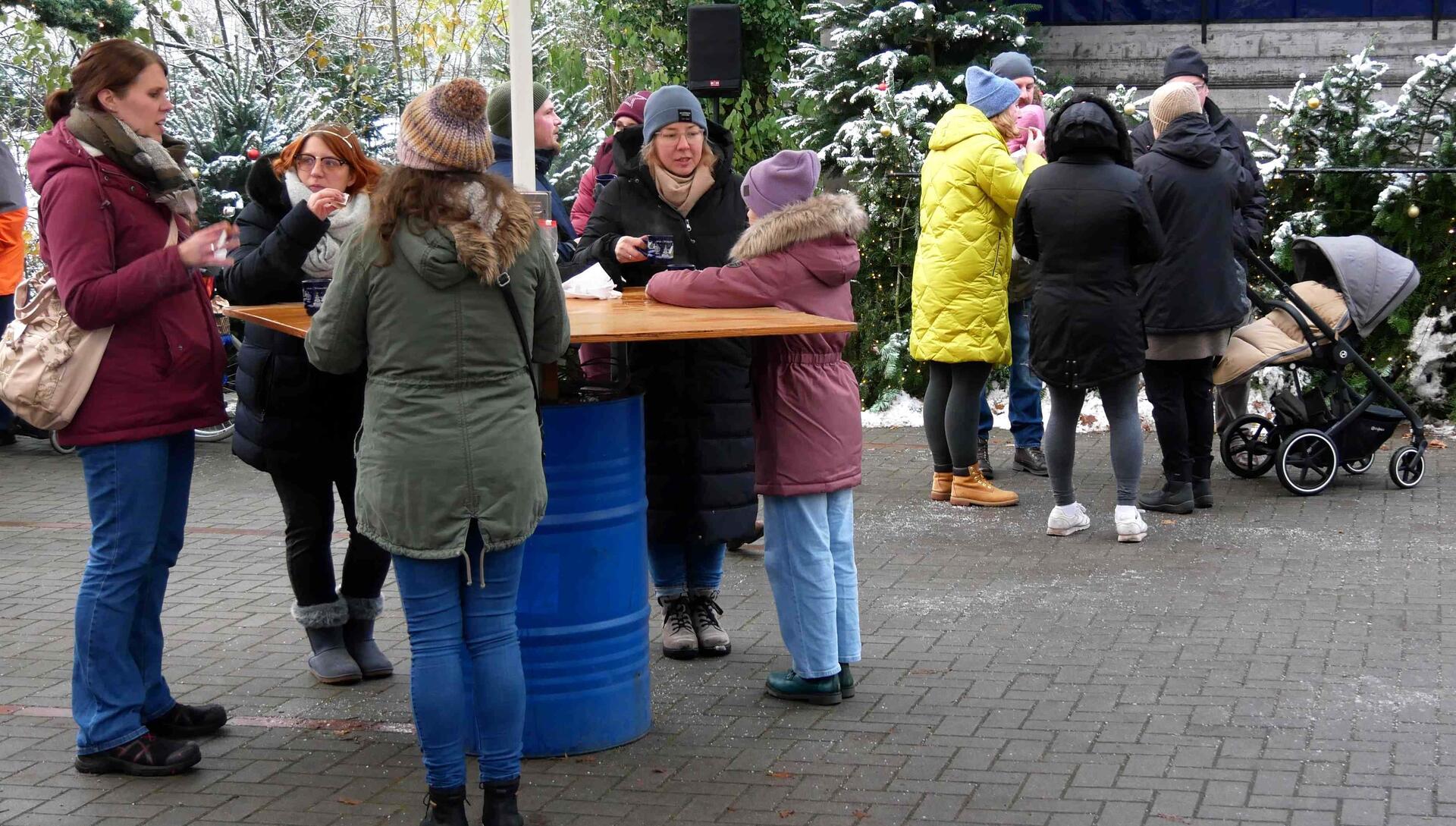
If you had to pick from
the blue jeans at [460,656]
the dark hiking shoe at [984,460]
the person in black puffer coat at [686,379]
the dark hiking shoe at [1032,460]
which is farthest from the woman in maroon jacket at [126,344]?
the dark hiking shoe at [1032,460]

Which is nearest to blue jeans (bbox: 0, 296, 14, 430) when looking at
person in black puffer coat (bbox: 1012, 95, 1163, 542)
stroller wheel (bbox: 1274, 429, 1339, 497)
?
person in black puffer coat (bbox: 1012, 95, 1163, 542)

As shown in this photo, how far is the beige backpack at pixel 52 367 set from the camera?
4465 mm

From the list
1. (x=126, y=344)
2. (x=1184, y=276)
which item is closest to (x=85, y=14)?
(x=126, y=344)

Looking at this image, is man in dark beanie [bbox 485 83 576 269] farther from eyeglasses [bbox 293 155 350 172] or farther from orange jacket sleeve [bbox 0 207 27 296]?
orange jacket sleeve [bbox 0 207 27 296]

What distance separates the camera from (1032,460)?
917 cm

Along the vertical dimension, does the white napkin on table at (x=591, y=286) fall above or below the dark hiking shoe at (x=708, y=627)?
above

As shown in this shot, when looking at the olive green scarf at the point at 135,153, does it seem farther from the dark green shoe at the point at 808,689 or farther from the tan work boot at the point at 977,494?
the tan work boot at the point at 977,494

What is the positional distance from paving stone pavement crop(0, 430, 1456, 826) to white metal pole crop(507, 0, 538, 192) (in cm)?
171

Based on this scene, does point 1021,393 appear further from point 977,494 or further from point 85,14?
point 85,14

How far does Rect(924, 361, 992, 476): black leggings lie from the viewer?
8.32 metres

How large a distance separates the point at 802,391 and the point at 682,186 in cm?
111

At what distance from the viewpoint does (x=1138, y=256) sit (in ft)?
24.3

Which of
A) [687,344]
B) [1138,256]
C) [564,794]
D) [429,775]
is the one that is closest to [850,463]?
[687,344]

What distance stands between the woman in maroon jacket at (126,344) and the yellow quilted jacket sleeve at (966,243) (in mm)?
4298
